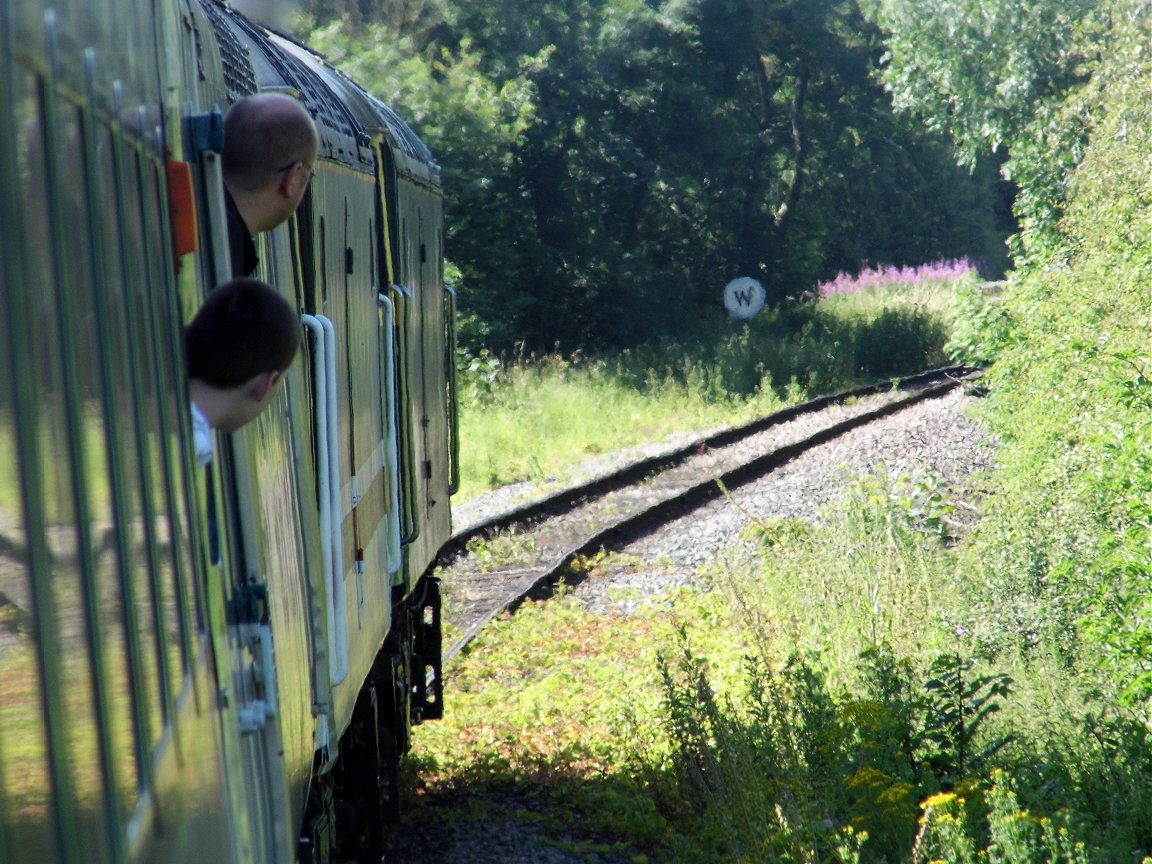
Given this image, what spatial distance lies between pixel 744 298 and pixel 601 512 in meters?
18.4

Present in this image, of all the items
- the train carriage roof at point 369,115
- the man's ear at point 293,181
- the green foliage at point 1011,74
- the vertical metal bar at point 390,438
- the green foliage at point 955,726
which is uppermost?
the green foliage at point 1011,74

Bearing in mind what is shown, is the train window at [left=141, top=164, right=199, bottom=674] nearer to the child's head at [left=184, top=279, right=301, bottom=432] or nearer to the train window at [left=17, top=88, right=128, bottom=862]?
the child's head at [left=184, top=279, right=301, bottom=432]

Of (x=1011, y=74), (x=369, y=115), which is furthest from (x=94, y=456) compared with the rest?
(x=1011, y=74)

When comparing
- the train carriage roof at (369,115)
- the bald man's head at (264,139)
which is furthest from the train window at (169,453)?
the train carriage roof at (369,115)

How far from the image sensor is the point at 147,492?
1745mm

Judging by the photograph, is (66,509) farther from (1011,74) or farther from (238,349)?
(1011,74)

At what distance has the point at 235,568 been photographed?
237cm

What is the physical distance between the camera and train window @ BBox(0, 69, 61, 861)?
1.15 meters

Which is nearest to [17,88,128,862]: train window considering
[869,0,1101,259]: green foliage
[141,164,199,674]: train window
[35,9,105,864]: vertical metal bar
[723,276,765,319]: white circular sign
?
[35,9,105,864]: vertical metal bar

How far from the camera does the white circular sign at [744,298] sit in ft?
103

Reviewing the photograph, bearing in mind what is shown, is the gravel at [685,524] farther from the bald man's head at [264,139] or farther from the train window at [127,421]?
the train window at [127,421]

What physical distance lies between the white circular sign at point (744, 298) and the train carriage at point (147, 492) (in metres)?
27.6

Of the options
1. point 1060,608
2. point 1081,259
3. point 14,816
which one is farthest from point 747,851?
point 1081,259

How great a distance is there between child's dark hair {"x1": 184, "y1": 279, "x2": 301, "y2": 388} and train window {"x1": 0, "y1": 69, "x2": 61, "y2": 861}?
88 centimetres
